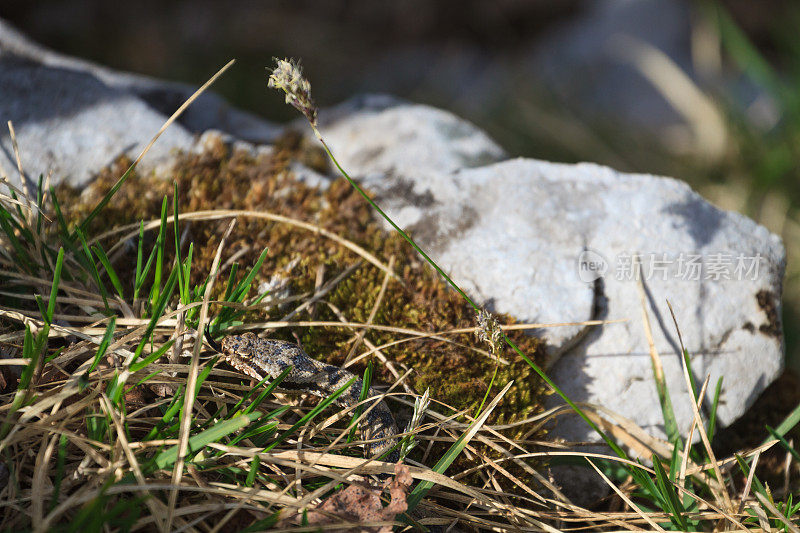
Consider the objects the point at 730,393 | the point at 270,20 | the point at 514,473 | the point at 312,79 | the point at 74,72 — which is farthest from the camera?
the point at 270,20

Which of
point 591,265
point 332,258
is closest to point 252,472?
point 332,258

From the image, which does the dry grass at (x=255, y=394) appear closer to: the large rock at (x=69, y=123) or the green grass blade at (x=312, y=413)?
the green grass blade at (x=312, y=413)

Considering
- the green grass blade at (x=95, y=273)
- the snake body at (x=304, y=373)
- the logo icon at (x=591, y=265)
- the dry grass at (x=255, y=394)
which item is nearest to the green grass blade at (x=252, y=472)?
the dry grass at (x=255, y=394)

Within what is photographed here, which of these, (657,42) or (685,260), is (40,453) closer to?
(685,260)

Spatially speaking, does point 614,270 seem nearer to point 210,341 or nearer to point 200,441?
point 210,341

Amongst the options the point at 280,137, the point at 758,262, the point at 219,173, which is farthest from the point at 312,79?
the point at 758,262

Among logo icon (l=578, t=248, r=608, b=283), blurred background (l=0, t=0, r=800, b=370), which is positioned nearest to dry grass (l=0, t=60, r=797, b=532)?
logo icon (l=578, t=248, r=608, b=283)
